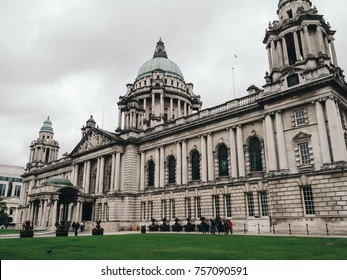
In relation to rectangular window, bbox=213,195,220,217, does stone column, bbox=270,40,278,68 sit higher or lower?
higher

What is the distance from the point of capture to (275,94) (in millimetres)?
29703

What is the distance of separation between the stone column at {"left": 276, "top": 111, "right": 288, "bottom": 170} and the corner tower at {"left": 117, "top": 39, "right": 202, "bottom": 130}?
3233cm

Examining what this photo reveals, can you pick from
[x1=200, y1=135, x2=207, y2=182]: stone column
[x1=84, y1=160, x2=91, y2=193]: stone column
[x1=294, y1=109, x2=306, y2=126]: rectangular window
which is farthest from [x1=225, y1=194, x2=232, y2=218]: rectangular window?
[x1=84, y1=160, x2=91, y2=193]: stone column

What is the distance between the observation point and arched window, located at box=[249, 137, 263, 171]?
3191 centimetres

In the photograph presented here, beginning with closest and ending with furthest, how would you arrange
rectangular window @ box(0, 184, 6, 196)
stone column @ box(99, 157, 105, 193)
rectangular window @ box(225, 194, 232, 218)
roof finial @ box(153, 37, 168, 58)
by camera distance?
rectangular window @ box(225, 194, 232, 218)
stone column @ box(99, 157, 105, 193)
roof finial @ box(153, 37, 168, 58)
rectangular window @ box(0, 184, 6, 196)

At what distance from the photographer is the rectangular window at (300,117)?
2811 centimetres

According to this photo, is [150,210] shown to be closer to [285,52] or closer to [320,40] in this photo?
[285,52]

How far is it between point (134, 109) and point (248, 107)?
22.2 m

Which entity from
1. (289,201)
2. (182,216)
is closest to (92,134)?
(182,216)

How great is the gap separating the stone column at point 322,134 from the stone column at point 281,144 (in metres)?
3.37

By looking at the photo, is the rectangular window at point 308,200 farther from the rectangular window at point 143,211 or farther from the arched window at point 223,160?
the rectangular window at point 143,211

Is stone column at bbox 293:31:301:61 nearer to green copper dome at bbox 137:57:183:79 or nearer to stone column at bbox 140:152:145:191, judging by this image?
stone column at bbox 140:152:145:191

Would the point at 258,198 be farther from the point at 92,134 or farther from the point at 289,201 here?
the point at 92,134

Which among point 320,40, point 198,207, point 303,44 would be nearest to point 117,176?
point 198,207
